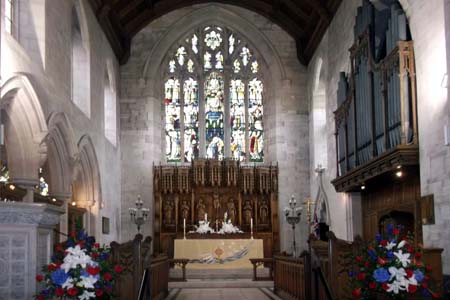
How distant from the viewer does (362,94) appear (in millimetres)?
13227

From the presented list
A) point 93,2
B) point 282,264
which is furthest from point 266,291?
point 93,2

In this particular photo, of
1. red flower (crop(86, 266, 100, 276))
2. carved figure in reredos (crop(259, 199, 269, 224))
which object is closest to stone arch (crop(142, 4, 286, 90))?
carved figure in reredos (crop(259, 199, 269, 224))

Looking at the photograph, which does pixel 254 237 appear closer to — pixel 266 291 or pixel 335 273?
pixel 266 291

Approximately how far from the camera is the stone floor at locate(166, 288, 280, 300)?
1313cm

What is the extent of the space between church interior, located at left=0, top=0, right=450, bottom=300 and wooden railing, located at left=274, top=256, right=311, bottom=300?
0.08 metres

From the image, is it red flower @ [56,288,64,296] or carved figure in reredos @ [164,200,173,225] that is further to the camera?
carved figure in reredos @ [164,200,173,225]

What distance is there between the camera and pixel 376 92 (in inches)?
484

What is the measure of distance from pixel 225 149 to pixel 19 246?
16.0 m

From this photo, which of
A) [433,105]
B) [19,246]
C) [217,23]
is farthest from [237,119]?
[19,246]

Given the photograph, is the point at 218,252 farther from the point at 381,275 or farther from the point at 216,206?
the point at 381,275

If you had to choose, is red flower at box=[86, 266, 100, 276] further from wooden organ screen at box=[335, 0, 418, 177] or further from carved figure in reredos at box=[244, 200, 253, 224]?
carved figure in reredos at box=[244, 200, 253, 224]

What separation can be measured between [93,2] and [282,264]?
7.62m

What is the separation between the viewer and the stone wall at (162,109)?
20.4 meters

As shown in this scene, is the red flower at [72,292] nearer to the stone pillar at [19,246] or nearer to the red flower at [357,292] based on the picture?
the stone pillar at [19,246]
